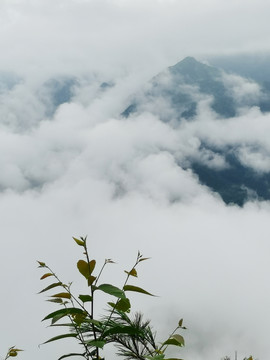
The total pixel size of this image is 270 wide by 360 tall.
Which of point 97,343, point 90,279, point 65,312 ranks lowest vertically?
point 97,343

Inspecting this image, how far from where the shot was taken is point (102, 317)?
4.76m

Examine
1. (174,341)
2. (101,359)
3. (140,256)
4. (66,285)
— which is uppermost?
(140,256)

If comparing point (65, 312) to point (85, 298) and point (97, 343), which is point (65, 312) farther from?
point (97, 343)

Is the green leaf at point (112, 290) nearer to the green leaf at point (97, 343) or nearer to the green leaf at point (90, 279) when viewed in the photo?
the green leaf at point (90, 279)

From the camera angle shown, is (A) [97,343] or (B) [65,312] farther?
(B) [65,312]

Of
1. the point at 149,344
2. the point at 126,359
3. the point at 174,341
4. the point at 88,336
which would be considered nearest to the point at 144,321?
the point at 149,344

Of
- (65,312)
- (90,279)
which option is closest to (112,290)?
(90,279)

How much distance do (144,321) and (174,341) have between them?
2.41 meters

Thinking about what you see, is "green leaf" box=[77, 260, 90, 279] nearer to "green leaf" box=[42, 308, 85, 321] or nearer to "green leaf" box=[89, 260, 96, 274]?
"green leaf" box=[89, 260, 96, 274]

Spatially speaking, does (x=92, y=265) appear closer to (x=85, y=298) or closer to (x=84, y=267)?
(x=84, y=267)

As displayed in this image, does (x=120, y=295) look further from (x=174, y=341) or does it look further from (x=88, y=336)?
(x=88, y=336)

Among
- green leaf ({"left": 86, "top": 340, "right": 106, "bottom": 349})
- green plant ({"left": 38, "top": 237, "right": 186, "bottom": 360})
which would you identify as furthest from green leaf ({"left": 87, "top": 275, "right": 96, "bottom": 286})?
green leaf ({"left": 86, "top": 340, "right": 106, "bottom": 349})

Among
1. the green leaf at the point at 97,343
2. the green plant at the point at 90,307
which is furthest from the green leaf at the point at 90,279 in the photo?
the green leaf at the point at 97,343

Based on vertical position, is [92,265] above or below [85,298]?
above
